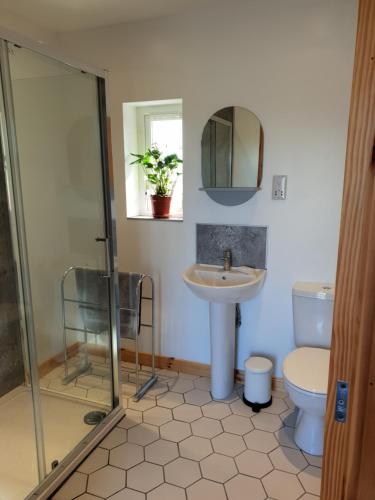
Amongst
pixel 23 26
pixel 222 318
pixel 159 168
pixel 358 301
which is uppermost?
pixel 23 26

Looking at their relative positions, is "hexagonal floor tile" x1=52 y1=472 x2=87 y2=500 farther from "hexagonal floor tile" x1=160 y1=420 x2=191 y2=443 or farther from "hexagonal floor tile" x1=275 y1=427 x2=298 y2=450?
"hexagonal floor tile" x1=275 y1=427 x2=298 y2=450

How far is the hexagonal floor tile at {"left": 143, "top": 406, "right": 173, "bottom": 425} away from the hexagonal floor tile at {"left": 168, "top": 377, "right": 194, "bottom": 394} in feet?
0.74

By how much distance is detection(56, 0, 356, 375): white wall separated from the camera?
6.54 feet

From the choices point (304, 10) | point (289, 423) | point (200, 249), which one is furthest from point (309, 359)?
point (304, 10)

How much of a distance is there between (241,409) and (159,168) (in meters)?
1.68

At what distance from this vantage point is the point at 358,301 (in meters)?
0.55

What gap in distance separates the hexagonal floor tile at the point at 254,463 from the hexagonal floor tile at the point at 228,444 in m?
0.04

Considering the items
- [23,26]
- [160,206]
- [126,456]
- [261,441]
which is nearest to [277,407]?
[261,441]

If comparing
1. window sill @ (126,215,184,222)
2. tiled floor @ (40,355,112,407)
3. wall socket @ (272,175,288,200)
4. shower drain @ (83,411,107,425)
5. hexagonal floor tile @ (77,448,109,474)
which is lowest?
hexagonal floor tile @ (77,448,109,474)

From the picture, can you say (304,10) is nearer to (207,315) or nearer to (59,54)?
(59,54)

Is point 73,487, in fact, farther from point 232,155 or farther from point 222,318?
point 232,155

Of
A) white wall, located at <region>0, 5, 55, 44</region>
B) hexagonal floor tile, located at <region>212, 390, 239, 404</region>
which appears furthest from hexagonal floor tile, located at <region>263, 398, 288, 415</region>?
white wall, located at <region>0, 5, 55, 44</region>

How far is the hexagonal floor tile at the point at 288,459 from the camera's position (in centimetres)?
182

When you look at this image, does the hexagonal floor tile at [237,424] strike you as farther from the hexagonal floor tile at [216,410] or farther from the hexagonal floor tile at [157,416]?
the hexagonal floor tile at [157,416]
